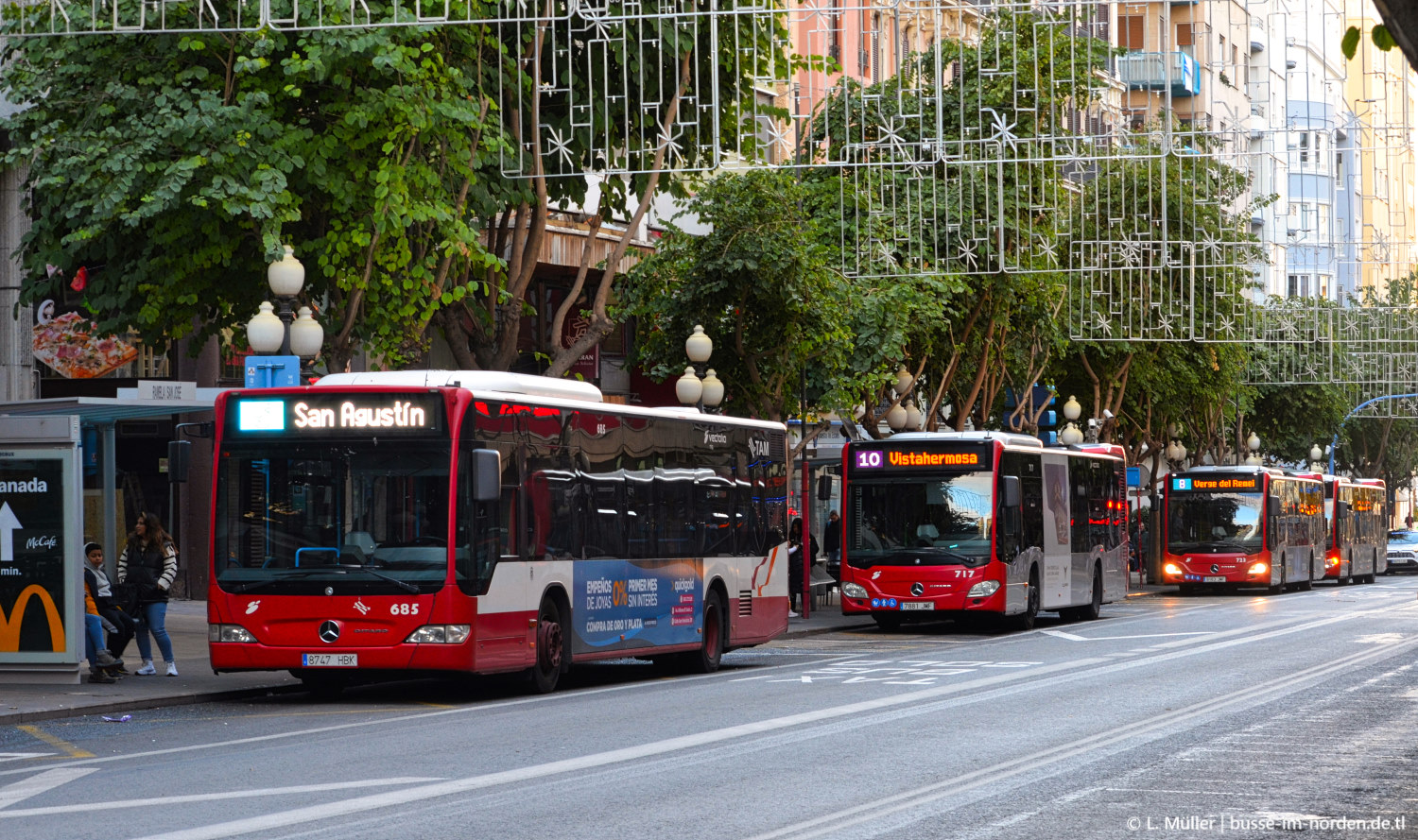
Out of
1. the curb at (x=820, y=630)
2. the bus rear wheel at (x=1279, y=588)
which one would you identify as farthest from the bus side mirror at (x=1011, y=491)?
the bus rear wheel at (x=1279, y=588)

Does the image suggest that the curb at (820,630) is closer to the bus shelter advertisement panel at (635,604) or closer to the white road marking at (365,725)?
the bus shelter advertisement panel at (635,604)

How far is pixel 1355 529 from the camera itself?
6538 centimetres

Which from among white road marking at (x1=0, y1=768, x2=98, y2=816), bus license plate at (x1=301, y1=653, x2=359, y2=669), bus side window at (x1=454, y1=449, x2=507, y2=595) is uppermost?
bus side window at (x1=454, y1=449, x2=507, y2=595)

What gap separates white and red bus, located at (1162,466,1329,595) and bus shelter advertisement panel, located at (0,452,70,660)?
35.8 m

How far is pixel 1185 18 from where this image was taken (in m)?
80.4

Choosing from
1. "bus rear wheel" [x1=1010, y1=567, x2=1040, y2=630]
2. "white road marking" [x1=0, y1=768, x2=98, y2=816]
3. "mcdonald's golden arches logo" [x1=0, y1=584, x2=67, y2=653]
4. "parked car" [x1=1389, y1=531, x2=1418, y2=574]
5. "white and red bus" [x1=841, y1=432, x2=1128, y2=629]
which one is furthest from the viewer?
"parked car" [x1=1389, y1=531, x2=1418, y2=574]

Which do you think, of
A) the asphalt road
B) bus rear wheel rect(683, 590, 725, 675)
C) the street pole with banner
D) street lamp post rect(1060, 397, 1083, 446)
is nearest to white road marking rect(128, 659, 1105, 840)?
the asphalt road

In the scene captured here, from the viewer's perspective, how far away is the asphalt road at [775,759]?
11.0m

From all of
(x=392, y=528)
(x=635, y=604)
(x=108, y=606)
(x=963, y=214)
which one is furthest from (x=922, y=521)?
(x=392, y=528)

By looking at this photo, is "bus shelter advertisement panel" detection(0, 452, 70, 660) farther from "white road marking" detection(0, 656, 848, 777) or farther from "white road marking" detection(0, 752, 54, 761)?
"white road marking" detection(0, 752, 54, 761)

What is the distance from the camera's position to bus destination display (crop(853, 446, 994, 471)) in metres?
31.2

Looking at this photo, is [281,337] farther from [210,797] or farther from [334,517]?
[210,797]

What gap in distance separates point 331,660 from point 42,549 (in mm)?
3624

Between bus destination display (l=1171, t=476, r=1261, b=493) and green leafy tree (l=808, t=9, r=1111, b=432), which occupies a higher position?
green leafy tree (l=808, t=9, r=1111, b=432)
